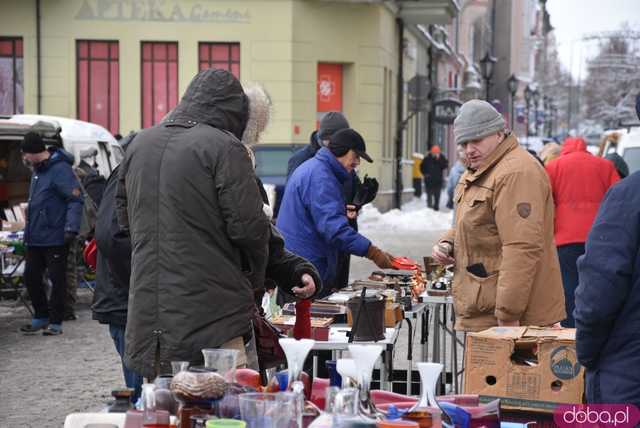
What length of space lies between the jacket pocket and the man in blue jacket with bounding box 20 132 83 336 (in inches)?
255

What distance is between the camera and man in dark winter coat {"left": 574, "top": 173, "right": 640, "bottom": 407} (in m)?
4.09

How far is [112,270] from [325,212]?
62.8 inches

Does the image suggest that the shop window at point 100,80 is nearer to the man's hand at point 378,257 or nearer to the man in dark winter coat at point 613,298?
the man's hand at point 378,257

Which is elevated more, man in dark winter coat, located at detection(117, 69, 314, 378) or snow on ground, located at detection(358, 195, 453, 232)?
man in dark winter coat, located at detection(117, 69, 314, 378)

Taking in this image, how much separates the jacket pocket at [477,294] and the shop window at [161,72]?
77.5 ft

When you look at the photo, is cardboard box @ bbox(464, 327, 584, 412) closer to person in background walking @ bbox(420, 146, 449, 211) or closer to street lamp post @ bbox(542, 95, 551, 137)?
person in background walking @ bbox(420, 146, 449, 211)

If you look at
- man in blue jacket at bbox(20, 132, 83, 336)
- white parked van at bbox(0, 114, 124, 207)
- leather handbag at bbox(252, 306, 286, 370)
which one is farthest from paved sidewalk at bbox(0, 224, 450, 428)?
leather handbag at bbox(252, 306, 286, 370)

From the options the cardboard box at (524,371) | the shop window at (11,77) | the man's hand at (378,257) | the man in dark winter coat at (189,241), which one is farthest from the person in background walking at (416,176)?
the man in dark winter coat at (189,241)

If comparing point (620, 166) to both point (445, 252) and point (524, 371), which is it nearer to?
point (445, 252)

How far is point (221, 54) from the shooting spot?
2958cm

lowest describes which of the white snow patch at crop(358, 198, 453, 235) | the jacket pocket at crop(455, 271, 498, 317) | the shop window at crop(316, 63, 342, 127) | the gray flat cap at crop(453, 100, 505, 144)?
the white snow patch at crop(358, 198, 453, 235)

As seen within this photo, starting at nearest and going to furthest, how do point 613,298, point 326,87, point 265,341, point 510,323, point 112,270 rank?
1. point 613,298
2. point 265,341
3. point 510,323
4. point 112,270
5. point 326,87

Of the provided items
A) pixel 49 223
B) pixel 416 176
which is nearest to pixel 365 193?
pixel 49 223

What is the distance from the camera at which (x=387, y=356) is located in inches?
265
